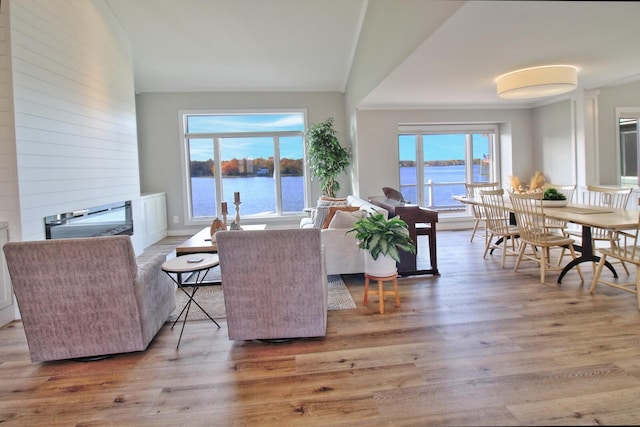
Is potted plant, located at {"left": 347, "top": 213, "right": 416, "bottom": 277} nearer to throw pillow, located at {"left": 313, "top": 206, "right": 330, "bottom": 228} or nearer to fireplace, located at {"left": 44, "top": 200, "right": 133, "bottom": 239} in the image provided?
throw pillow, located at {"left": 313, "top": 206, "right": 330, "bottom": 228}

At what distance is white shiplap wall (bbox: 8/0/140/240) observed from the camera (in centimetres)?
339

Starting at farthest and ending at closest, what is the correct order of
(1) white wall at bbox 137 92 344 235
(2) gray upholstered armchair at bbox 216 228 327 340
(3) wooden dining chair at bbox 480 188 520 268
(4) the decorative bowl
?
(1) white wall at bbox 137 92 344 235, (3) wooden dining chair at bbox 480 188 520 268, (4) the decorative bowl, (2) gray upholstered armchair at bbox 216 228 327 340

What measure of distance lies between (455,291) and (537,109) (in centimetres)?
506

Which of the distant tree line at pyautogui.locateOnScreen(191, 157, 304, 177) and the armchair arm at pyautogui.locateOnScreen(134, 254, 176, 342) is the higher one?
the distant tree line at pyautogui.locateOnScreen(191, 157, 304, 177)

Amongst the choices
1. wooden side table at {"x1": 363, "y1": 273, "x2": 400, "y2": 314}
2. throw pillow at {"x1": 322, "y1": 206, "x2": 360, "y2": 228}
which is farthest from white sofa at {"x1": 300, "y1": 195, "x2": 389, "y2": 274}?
wooden side table at {"x1": 363, "y1": 273, "x2": 400, "y2": 314}

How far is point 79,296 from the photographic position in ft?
7.97

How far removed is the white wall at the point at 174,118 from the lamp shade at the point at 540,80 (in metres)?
3.74

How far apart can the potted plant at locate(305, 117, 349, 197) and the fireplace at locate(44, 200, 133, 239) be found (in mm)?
3311

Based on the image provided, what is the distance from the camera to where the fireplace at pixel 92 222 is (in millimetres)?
3812

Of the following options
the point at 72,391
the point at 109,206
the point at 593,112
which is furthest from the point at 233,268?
the point at 593,112

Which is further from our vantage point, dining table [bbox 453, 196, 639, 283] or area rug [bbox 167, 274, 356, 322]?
area rug [bbox 167, 274, 356, 322]

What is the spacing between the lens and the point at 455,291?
3.72m

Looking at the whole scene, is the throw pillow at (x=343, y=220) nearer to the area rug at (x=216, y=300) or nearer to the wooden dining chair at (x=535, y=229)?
the area rug at (x=216, y=300)

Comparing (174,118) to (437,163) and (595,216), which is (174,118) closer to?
(437,163)
